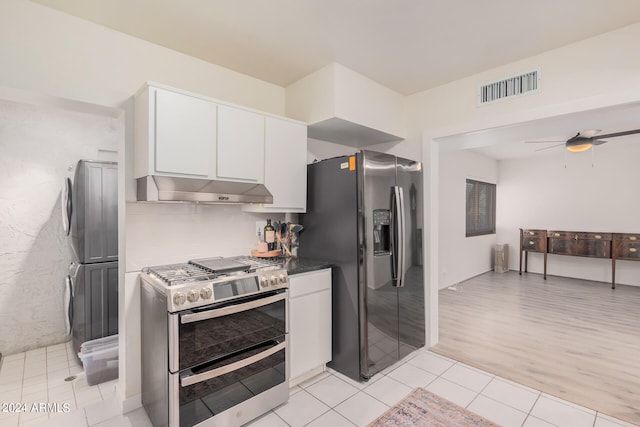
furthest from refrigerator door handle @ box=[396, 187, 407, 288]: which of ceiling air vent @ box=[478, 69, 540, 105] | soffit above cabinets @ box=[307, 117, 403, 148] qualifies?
ceiling air vent @ box=[478, 69, 540, 105]

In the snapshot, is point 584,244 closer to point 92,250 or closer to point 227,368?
point 227,368

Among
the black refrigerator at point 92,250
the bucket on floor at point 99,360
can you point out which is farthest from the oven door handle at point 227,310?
the black refrigerator at point 92,250

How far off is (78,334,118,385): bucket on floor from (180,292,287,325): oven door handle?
152 cm

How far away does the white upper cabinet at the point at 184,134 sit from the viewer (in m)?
2.01

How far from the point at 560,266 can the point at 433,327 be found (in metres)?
5.23

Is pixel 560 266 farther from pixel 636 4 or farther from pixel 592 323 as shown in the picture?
pixel 636 4

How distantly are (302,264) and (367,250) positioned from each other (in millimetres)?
553

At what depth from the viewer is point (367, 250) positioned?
8.22 ft

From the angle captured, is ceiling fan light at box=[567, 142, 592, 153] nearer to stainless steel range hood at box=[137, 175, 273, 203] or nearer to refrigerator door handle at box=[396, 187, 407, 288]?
refrigerator door handle at box=[396, 187, 407, 288]

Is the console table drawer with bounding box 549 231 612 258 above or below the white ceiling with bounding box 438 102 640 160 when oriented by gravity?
below

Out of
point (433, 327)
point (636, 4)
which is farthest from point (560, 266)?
point (636, 4)

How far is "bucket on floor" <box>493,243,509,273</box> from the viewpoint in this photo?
697cm

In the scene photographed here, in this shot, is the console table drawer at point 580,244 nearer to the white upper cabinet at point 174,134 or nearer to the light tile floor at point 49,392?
the white upper cabinet at point 174,134

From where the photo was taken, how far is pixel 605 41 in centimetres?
218
